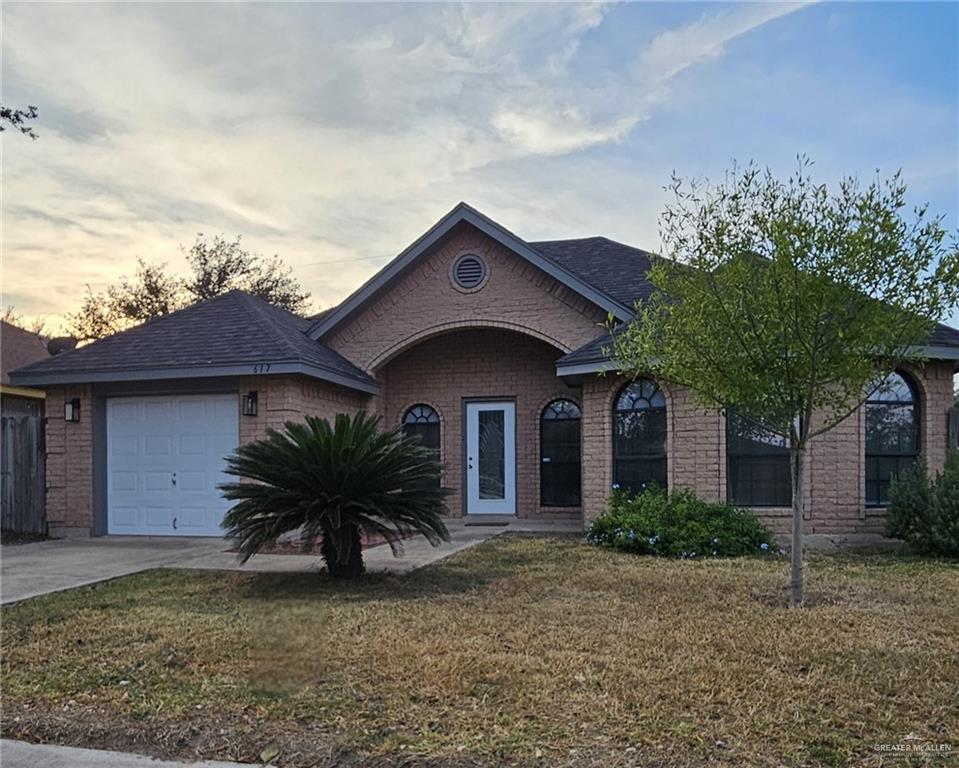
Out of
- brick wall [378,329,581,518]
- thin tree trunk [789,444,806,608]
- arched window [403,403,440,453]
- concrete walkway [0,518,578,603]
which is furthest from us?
arched window [403,403,440,453]

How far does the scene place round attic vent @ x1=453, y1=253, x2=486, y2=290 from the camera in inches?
561

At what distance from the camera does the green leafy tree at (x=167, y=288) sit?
36.0 meters

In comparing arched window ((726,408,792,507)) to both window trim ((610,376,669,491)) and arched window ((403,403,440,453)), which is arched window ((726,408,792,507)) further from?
arched window ((403,403,440,453))

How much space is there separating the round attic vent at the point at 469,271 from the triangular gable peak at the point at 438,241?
0.53 meters

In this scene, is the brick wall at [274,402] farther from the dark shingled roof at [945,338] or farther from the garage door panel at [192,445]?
the dark shingled roof at [945,338]

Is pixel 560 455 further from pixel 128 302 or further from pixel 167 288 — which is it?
pixel 128 302

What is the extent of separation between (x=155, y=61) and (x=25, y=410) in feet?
55.4

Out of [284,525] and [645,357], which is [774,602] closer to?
[645,357]

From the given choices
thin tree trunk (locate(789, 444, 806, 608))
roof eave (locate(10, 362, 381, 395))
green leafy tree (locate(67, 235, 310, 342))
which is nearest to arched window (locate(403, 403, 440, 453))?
roof eave (locate(10, 362, 381, 395))

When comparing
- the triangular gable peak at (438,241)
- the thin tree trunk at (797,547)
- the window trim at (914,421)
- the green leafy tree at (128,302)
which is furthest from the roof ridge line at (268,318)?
the green leafy tree at (128,302)

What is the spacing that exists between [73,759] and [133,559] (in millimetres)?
6981

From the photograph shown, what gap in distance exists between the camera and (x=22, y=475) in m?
13.7

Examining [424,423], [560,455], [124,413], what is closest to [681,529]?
[560,455]

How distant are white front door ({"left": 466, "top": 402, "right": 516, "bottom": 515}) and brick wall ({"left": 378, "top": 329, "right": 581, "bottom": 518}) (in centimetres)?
16
